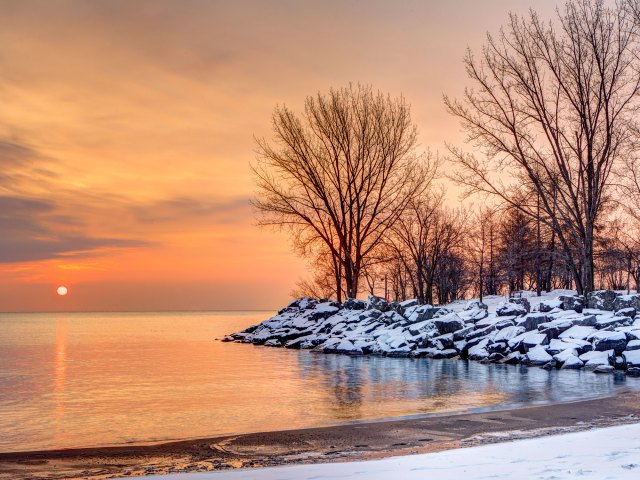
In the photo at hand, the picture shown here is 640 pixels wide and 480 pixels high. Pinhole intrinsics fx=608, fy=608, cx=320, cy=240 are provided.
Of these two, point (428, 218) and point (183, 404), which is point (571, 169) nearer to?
point (428, 218)

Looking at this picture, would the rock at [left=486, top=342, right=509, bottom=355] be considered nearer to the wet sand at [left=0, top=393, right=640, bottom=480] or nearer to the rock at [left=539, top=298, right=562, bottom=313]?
the rock at [left=539, top=298, right=562, bottom=313]

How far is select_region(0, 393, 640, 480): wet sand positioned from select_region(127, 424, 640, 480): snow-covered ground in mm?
1247

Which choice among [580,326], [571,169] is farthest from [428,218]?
[580,326]

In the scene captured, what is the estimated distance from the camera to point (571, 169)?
3114cm

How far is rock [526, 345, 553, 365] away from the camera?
21334 mm

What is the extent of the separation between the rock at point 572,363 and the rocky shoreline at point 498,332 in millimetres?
31

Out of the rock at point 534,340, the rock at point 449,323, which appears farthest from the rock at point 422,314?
the rock at point 534,340

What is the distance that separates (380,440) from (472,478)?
3.85m

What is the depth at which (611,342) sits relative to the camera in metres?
20.2

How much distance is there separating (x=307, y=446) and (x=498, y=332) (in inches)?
707

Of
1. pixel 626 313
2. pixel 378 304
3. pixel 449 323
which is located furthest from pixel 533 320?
pixel 378 304

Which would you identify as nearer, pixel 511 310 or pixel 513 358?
pixel 513 358

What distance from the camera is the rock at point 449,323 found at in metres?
27.8

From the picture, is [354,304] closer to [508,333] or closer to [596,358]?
[508,333]
